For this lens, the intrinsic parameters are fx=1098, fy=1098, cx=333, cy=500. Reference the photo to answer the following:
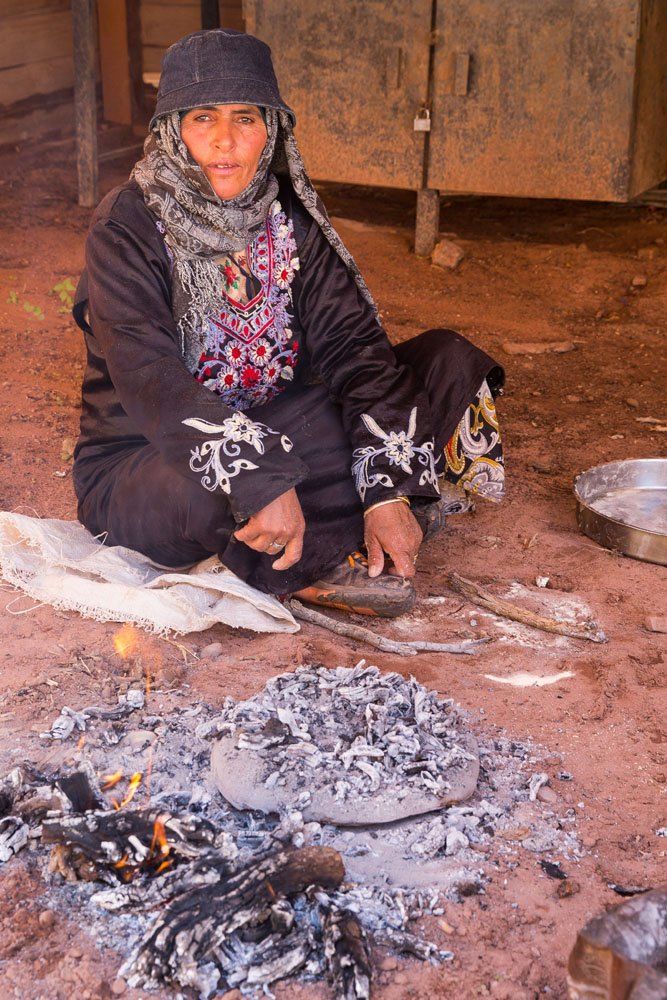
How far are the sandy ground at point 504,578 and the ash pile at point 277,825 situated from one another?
0.18 ft

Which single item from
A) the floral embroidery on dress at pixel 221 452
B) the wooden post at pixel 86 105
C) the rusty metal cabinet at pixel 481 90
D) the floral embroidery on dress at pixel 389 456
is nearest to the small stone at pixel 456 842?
the floral embroidery on dress at pixel 221 452

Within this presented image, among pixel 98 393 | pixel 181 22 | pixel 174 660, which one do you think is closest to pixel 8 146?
pixel 181 22

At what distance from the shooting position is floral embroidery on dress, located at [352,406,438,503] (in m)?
3.04

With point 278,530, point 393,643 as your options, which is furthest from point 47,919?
point 393,643

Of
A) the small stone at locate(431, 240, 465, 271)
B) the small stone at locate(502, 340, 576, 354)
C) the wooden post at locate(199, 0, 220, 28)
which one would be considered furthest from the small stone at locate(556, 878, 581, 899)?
the wooden post at locate(199, 0, 220, 28)

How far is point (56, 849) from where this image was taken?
2053mm

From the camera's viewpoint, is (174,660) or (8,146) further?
(8,146)

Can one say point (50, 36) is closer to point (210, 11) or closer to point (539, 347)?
point (210, 11)

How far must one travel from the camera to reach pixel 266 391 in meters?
3.25

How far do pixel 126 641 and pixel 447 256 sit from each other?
4.01 metres

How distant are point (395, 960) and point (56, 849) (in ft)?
2.17

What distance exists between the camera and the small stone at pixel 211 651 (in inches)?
112

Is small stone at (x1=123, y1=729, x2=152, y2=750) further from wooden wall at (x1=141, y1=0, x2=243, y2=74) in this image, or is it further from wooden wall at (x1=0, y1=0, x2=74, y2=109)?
wooden wall at (x1=141, y1=0, x2=243, y2=74)

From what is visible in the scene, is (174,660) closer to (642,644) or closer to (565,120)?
(642,644)
